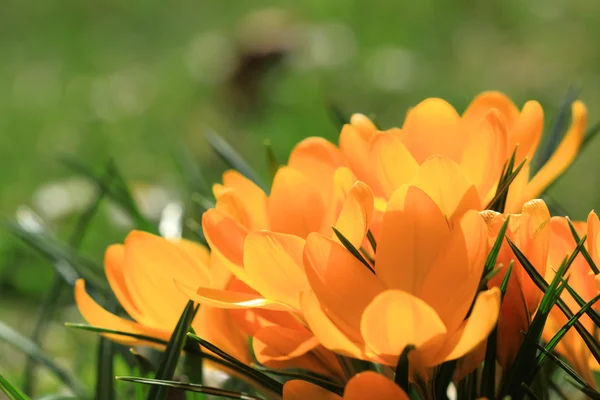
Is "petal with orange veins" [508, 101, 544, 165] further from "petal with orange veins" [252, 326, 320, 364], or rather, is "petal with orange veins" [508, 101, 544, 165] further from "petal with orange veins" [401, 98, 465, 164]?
"petal with orange veins" [252, 326, 320, 364]

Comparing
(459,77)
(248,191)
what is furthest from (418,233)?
(459,77)

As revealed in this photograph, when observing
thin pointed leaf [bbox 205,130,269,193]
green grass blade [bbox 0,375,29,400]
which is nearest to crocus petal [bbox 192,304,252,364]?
green grass blade [bbox 0,375,29,400]

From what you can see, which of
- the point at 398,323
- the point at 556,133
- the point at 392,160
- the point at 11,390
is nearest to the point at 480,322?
the point at 398,323

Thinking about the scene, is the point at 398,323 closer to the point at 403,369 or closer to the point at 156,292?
the point at 403,369

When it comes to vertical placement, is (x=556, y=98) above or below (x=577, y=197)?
above

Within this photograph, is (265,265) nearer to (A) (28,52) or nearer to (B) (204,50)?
(B) (204,50)

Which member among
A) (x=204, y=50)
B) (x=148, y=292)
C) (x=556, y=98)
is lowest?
(x=148, y=292)

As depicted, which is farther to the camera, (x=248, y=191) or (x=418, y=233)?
(x=248, y=191)
